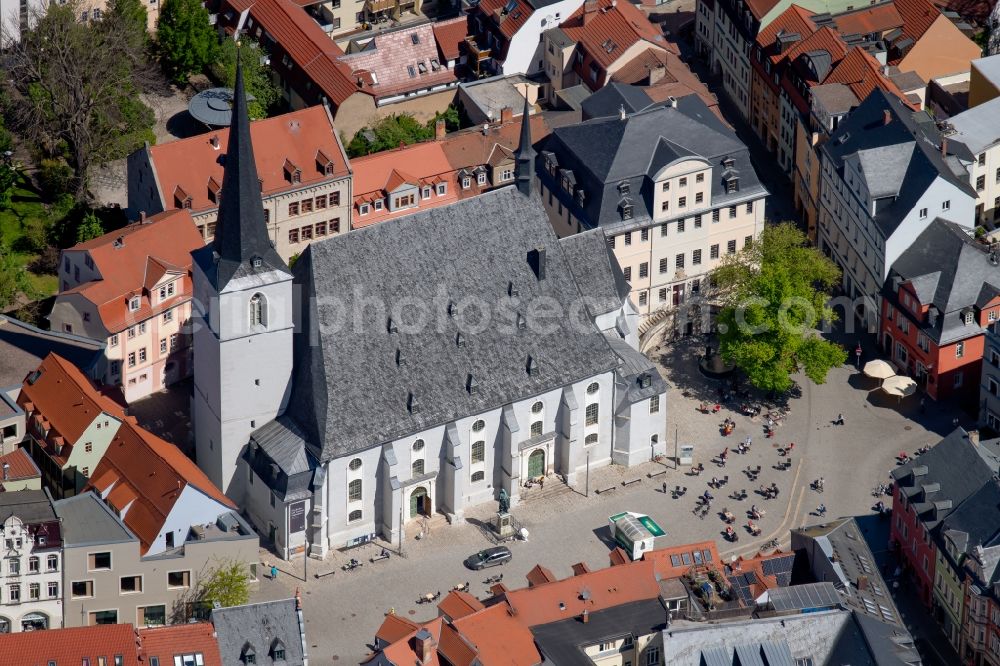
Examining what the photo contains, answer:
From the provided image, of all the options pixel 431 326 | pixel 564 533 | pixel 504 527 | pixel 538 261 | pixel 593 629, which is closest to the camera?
pixel 593 629

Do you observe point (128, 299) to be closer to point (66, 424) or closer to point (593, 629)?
point (66, 424)

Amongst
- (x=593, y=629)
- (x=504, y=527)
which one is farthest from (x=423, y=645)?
(x=504, y=527)

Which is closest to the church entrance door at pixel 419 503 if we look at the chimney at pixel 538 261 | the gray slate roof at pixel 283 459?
the gray slate roof at pixel 283 459

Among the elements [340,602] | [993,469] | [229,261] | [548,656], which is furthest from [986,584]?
[229,261]

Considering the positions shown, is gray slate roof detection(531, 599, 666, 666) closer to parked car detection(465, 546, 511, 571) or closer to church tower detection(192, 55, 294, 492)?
parked car detection(465, 546, 511, 571)

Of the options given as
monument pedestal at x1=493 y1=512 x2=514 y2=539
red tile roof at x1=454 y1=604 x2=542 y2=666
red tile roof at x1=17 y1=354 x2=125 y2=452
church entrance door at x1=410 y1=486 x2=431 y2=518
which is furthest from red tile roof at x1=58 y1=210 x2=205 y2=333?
red tile roof at x1=454 y1=604 x2=542 y2=666

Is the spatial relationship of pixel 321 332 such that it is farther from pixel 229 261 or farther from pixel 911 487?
pixel 911 487

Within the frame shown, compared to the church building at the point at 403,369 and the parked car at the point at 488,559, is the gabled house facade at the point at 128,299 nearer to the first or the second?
the church building at the point at 403,369
